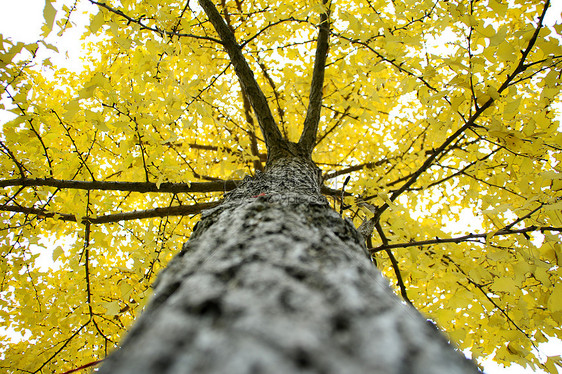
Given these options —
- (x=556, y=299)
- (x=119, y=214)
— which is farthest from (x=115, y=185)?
(x=556, y=299)

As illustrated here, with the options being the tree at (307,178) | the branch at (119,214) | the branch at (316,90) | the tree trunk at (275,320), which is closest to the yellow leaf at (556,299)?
the tree at (307,178)

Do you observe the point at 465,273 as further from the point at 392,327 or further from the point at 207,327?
the point at 207,327

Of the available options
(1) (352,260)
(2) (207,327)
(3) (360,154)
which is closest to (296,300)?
(2) (207,327)

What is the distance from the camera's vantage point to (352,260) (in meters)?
0.66

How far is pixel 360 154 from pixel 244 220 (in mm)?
4119

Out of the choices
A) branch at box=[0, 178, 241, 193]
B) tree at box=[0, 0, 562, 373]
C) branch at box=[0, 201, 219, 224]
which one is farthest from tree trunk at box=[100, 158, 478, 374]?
branch at box=[0, 201, 219, 224]

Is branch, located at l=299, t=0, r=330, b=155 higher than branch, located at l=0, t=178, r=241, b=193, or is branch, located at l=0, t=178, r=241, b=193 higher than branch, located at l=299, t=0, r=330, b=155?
branch, located at l=299, t=0, r=330, b=155

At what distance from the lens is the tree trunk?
13.3 inches

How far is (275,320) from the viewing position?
40 cm

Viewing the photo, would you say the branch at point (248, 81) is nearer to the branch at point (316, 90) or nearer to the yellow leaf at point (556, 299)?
the branch at point (316, 90)

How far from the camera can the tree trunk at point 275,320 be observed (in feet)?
1.11

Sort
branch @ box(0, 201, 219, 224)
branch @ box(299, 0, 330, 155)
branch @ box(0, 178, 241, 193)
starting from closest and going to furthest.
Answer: branch @ box(0, 178, 241, 193)
branch @ box(0, 201, 219, 224)
branch @ box(299, 0, 330, 155)

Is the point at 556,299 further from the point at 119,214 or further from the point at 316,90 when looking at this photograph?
the point at 119,214

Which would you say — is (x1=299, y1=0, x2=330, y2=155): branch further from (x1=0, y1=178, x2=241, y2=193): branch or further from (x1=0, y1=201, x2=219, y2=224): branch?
(x1=0, y1=201, x2=219, y2=224): branch
